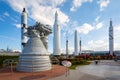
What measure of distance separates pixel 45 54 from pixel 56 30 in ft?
139

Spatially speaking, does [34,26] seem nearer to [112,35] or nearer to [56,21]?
[56,21]

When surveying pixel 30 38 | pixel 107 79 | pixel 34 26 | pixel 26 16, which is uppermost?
pixel 26 16

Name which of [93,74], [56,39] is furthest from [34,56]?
[56,39]

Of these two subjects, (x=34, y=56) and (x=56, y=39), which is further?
(x=56, y=39)

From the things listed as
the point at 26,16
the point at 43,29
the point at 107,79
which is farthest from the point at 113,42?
the point at 107,79

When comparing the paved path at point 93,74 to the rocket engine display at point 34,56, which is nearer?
the paved path at point 93,74

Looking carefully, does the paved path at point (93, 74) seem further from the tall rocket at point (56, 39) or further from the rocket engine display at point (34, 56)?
the tall rocket at point (56, 39)

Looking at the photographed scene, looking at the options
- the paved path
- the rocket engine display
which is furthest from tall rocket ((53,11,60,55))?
the paved path

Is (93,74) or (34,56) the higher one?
(34,56)

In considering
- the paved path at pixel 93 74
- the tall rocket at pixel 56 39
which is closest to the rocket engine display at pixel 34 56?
the paved path at pixel 93 74

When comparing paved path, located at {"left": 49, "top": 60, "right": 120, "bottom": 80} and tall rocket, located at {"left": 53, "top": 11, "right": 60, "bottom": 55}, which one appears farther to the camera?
tall rocket, located at {"left": 53, "top": 11, "right": 60, "bottom": 55}

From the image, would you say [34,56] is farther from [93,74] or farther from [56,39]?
[56,39]

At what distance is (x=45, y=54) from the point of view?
82.1 feet

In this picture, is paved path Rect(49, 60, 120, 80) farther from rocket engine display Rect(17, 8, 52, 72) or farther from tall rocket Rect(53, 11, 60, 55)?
tall rocket Rect(53, 11, 60, 55)
